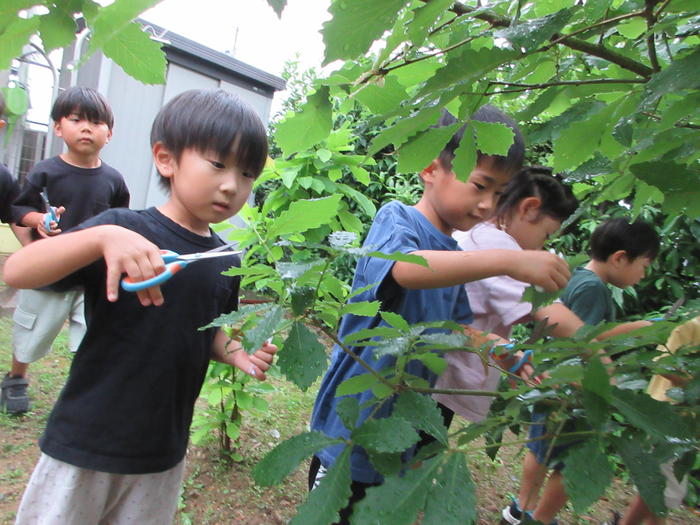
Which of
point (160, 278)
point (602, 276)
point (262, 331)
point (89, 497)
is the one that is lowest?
point (89, 497)

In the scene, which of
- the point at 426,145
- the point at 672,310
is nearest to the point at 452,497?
the point at 426,145

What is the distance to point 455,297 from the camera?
5.19 ft

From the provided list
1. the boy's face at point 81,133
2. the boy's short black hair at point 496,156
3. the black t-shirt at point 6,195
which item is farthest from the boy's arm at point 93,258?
the boy's face at point 81,133

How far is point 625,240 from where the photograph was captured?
260cm

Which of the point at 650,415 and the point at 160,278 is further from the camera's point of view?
the point at 160,278

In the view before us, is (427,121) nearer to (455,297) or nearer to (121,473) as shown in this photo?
(455,297)

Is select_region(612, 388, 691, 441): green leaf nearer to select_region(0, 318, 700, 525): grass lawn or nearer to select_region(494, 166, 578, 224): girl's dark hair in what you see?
select_region(0, 318, 700, 525): grass lawn

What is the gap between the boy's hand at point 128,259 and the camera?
0.91 m

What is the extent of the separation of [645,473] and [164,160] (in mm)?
1225

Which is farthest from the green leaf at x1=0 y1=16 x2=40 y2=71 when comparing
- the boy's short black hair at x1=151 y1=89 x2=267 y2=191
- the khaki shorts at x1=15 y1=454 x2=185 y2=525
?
the khaki shorts at x1=15 y1=454 x2=185 y2=525

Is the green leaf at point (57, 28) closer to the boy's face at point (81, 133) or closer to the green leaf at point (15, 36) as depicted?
the green leaf at point (15, 36)

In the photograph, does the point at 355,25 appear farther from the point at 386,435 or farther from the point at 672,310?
the point at 672,310

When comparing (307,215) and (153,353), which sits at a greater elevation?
(307,215)

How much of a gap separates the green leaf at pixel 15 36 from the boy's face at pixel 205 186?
2.15 ft
